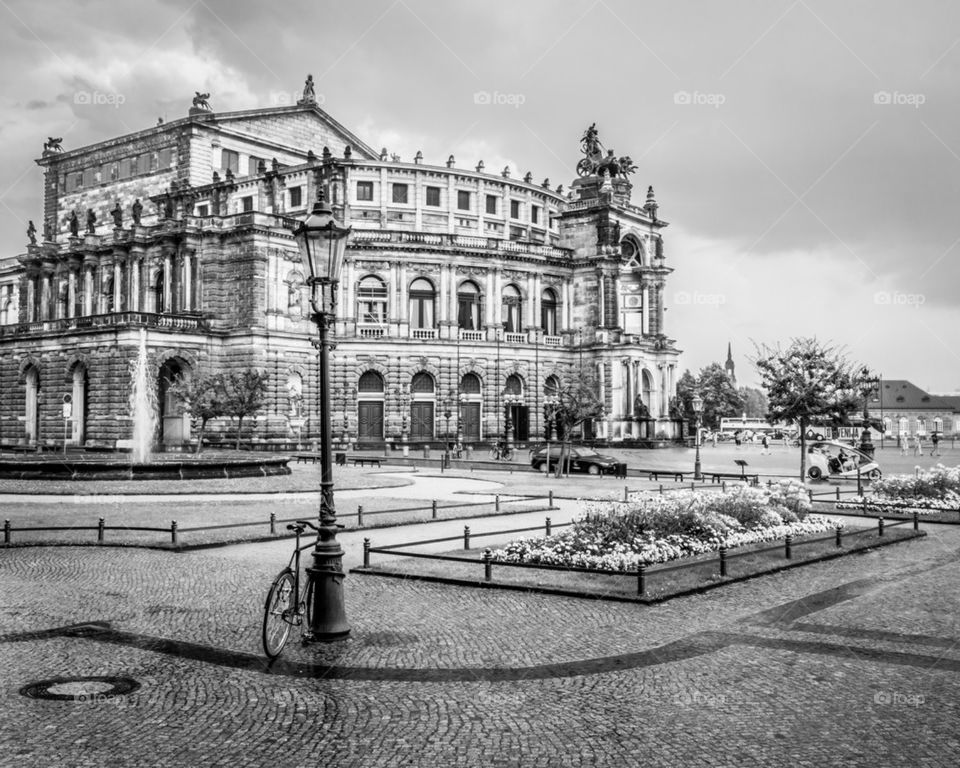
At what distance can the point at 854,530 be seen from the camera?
20.9 meters

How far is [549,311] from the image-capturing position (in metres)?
77.2

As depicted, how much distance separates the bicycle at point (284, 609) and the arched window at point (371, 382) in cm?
5788

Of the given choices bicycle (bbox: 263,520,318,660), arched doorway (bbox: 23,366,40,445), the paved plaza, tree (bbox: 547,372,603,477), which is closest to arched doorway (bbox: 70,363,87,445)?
arched doorway (bbox: 23,366,40,445)

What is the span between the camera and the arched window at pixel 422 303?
71.6 m

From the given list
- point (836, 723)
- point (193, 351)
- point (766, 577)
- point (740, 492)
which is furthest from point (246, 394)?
point (836, 723)

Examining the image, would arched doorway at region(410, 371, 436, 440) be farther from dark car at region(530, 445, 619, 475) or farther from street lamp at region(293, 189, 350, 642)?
street lamp at region(293, 189, 350, 642)

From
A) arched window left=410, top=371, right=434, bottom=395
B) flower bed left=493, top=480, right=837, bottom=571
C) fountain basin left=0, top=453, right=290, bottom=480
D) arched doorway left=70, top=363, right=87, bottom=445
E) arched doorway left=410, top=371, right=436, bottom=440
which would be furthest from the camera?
arched window left=410, top=371, right=434, bottom=395

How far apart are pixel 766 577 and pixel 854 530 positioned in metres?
6.71

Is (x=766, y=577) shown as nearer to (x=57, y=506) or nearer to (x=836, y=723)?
(x=836, y=723)

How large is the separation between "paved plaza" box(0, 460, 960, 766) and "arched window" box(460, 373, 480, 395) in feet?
187

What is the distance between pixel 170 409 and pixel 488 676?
192 ft

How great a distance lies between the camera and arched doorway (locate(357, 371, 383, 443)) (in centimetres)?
6831

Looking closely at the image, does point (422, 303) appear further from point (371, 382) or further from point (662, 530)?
point (662, 530)

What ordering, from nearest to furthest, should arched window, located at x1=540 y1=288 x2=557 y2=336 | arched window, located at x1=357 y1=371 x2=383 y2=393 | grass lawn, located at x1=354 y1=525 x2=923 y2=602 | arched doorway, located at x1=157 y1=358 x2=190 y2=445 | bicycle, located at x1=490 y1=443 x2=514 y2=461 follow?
grass lawn, located at x1=354 y1=525 x2=923 y2=602
bicycle, located at x1=490 y1=443 x2=514 y2=461
arched doorway, located at x1=157 y1=358 x2=190 y2=445
arched window, located at x1=357 y1=371 x2=383 y2=393
arched window, located at x1=540 y1=288 x2=557 y2=336
